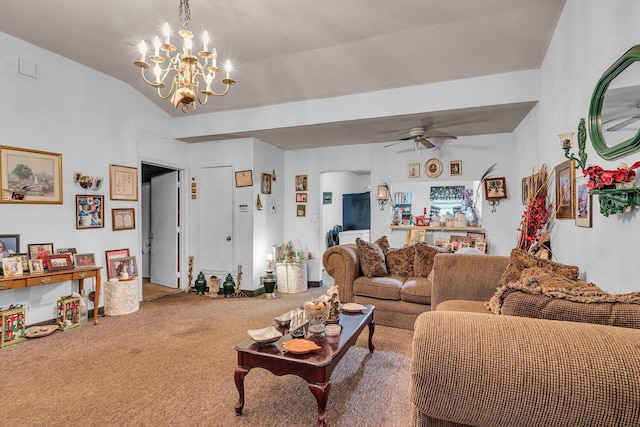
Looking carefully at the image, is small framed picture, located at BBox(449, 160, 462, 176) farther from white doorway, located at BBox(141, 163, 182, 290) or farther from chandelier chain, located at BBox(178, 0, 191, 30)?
white doorway, located at BBox(141, 163, 182, 290)

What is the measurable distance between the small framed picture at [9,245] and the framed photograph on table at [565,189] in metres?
5.17

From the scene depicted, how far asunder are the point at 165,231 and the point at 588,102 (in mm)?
5813

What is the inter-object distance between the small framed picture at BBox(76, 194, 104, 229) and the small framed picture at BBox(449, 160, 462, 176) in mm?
5106

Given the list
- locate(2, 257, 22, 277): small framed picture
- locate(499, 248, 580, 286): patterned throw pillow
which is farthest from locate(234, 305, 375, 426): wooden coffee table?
locate(2, 257, 22, 277): small framed picture

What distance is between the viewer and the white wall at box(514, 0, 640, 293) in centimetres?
163

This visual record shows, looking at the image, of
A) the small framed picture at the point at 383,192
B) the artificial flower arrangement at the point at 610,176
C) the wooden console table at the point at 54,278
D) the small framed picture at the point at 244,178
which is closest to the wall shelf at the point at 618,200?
the artificial flower arrangement at the point at 610,176

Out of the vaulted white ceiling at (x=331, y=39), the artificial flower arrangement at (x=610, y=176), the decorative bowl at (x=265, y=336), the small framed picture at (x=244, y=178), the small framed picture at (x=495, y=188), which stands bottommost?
the decorative bowl at (x=265, y=336)

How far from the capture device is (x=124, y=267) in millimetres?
4414

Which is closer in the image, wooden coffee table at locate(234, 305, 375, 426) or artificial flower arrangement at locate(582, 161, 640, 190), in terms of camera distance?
artificial flower arrangement at locate(582, 161, 640, 190)

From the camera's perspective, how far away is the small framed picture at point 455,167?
5207mm

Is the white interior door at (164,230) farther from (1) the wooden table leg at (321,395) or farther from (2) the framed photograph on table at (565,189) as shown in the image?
(2) the framed photograph on table at (565,189)

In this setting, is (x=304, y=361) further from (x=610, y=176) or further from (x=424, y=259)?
(x=424, y=259)

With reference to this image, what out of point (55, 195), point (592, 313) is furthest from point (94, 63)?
point (592, 313)

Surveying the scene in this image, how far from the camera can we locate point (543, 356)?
948mm
